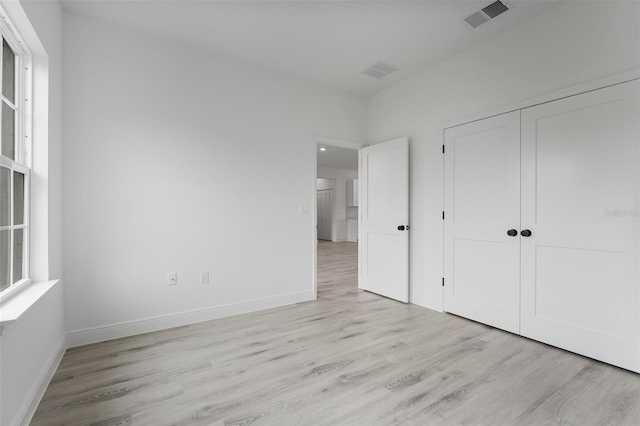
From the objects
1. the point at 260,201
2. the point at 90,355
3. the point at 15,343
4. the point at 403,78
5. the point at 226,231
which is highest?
the point at 403,78

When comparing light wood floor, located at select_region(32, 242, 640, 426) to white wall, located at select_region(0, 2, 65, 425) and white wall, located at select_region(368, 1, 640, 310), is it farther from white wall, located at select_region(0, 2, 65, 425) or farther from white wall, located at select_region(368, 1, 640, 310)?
white wall, located at select_region(368, 1, 640, 310)

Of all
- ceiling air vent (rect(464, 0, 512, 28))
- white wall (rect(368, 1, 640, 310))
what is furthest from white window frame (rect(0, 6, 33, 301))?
white wall (rect(368, 1, 640, 310))

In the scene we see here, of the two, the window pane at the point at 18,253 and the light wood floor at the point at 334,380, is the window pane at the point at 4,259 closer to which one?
the window pane at the point at 18,253

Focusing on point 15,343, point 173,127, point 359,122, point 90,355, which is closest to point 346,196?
point 359,122

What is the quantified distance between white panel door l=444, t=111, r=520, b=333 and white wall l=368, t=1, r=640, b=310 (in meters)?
0.16

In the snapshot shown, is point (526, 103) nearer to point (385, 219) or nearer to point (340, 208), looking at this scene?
point (385, 219)

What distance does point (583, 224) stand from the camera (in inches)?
92.4

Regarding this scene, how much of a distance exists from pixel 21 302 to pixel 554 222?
3681 mm

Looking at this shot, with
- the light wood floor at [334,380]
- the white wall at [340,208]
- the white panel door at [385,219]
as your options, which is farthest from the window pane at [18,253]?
the white wall at [340,208]

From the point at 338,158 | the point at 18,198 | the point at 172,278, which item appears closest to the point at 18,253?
the point at 18,198

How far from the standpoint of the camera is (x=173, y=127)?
296cm

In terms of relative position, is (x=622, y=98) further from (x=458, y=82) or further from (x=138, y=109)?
(x=138, y=109)

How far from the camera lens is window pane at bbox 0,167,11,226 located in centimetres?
164

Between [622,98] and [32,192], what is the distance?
165 inches
